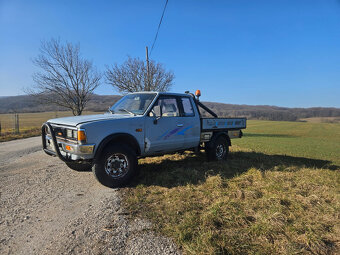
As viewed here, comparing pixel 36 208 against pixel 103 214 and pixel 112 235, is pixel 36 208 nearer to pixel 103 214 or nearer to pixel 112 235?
pixel 103 214

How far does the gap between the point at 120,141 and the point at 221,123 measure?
3.38 m

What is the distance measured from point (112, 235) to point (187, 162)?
3947mm

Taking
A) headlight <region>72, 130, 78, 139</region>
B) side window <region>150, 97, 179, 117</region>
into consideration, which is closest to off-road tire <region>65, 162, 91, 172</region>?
headlight <region>72, 130, 78, 139</region>

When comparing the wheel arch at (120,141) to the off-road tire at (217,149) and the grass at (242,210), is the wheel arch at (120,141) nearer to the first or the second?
the grass at (242,210)

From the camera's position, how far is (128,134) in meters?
4.08

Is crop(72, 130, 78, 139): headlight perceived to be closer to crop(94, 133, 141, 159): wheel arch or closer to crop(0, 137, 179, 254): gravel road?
crop(94, 133, 141, 159): wheel arch

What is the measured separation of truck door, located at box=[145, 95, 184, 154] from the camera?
176 inches

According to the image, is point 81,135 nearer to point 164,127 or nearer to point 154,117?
point 154,117

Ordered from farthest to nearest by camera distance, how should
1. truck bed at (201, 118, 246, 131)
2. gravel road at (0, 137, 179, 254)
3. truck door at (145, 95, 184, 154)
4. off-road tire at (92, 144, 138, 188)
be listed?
truck bed at (201, 118, 246, 131) → truck door at (145, 95, 184, 154) → off-road tire at (92, 144, 138, 188) → gravel road at (0, 137, 179, 254)

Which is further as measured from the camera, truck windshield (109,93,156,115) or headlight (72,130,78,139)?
truck windshield (109,93,156,115)

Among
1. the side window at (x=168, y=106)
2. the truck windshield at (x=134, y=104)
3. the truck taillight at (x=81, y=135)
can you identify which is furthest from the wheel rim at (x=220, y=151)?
the truck taillight at (x=81, y=135)

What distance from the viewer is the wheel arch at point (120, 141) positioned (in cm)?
370

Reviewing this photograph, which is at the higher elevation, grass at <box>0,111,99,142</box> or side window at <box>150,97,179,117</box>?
side window at <box>150,97,179,117</box>

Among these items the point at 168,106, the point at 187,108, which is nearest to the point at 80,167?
the point at 168,106
